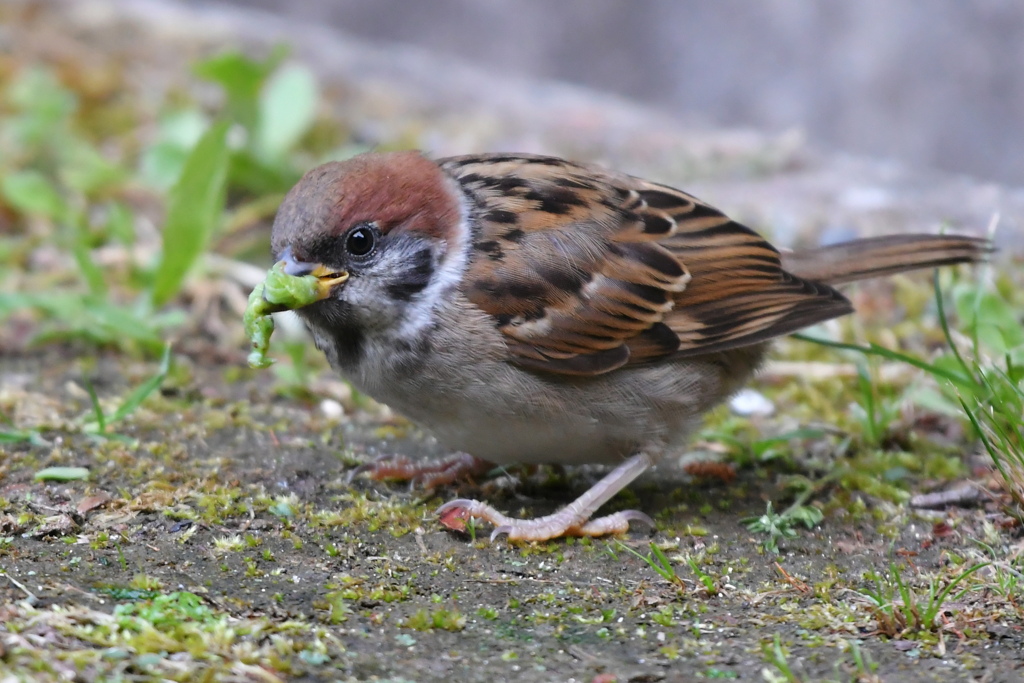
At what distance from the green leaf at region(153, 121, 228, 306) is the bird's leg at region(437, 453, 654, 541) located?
1971 millimetres

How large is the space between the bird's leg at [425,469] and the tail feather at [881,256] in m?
1.37

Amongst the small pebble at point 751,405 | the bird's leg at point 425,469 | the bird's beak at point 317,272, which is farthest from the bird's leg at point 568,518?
the small pebble at point 751,405

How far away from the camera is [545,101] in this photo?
7707mm

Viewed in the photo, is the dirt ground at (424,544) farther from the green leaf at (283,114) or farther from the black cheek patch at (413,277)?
the black cheek patch at (413,277)

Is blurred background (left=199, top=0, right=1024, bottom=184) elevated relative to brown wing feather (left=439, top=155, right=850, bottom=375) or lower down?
elevated

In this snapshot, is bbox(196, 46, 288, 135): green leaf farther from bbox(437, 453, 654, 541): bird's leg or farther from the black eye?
bbox(437, 453, 654, 541): bird's leg

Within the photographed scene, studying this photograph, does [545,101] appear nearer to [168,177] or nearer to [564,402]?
[168,177]

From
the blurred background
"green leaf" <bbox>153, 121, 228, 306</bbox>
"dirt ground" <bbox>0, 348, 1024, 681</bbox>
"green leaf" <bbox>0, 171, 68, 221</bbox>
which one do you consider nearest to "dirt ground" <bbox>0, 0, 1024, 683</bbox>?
"dirt ground" <bbox>0, 348, 1024, 681</bbox>

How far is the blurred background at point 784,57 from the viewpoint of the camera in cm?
688

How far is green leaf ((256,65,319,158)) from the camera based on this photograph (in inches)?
236

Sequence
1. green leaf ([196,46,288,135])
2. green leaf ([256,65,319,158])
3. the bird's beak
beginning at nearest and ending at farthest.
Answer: the bird's beak, green leaf ([196,46,288,135]), green leaf ([256,65,319,158])

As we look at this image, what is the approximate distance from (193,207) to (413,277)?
1.75 metres

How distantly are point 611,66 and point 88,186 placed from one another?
4326mm

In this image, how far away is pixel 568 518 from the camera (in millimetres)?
3516
